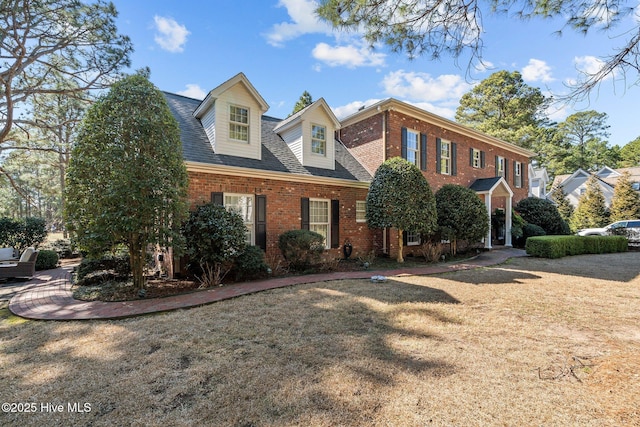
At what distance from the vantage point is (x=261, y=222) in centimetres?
913

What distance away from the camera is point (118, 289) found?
22.0ft

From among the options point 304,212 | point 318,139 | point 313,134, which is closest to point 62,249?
point 304,212

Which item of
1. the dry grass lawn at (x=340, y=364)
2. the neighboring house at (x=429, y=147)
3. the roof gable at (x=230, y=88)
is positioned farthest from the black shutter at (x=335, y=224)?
the dry grass lawn at (x=340, y=364)

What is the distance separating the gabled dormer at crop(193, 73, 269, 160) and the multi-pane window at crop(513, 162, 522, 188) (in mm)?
18012

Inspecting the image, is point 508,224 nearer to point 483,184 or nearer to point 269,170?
point 483,184

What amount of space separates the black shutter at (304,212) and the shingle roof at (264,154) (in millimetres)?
1014

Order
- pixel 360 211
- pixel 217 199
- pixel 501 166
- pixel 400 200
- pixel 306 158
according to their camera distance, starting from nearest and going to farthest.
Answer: pixel 217 199
pixel 400 200
pixel 306 158
pixel 360 211
pixel 501 166

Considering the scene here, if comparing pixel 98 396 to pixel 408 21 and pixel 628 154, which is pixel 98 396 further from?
pixel 628 154

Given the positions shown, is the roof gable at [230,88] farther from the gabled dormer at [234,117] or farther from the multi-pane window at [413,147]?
the multi-pane window at [413,147]

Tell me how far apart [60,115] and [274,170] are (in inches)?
537

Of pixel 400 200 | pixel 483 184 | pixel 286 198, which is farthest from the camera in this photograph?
pixel 483 184

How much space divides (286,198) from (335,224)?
2.27 meters

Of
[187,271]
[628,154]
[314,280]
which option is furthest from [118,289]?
[628,154]

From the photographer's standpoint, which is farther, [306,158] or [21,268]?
[306,158]
